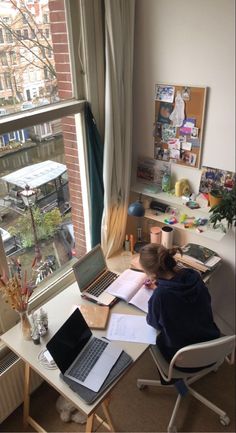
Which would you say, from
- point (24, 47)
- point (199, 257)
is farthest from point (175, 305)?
point (24, 47)

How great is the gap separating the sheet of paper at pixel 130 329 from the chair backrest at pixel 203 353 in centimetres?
18

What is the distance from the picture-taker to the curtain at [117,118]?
2102 mm

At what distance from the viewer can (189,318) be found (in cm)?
186

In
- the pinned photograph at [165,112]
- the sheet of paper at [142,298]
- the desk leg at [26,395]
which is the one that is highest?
the pinned photograph at [165,112]

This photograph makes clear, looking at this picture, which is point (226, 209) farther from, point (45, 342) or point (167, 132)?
point (45, 342)

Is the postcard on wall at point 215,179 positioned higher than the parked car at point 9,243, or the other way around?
the postcard on wall at point 215,179

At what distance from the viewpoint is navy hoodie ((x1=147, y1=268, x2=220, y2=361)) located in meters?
1.83

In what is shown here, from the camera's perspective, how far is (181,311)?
1841 mm

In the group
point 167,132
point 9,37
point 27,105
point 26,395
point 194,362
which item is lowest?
point 26,395

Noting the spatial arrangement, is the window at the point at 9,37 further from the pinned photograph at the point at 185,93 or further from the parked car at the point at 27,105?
the pinned photograph at the point at 185,93

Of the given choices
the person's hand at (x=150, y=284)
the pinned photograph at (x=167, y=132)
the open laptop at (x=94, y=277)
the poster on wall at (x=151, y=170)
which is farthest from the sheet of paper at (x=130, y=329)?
the pinned photograph at (x=167, y=132)

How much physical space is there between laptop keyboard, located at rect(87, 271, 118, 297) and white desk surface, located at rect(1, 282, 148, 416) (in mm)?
94

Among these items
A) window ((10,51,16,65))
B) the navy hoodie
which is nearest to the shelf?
the navy hoodie

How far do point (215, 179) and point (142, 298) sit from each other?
90cm
